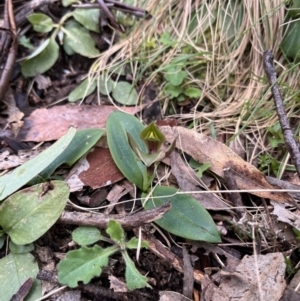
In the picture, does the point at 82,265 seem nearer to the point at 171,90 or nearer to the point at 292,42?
the point at 171,90

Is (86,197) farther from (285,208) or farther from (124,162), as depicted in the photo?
(285,208)

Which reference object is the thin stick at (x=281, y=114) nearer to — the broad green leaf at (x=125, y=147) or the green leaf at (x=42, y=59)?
the broad green leaf at (x=125, y=147)

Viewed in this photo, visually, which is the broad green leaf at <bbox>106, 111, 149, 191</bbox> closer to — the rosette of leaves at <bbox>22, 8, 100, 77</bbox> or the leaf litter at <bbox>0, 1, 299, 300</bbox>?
the leaf litter at <bbox>0, 1, 299, 300</bbox>

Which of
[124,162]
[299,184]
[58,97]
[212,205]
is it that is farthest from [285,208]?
[58,97]

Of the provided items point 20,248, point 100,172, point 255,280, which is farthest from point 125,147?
point 255,280

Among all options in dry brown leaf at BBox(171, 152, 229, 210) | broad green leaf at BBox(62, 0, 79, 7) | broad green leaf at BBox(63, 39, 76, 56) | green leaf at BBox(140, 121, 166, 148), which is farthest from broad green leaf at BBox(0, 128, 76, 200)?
broad green leaf at BBox(62, 0, 79, 7)
